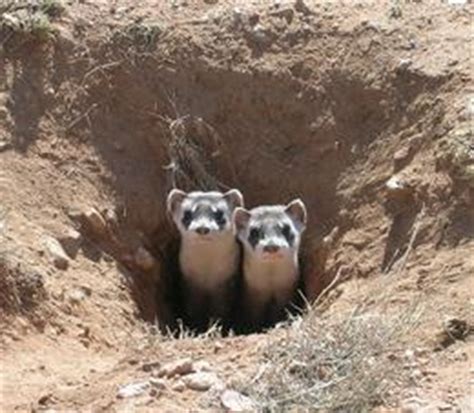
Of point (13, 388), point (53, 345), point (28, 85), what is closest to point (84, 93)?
point (28, 85)

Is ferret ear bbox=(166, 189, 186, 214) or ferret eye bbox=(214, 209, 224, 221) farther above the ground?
ferret ear bbox=(166, 189, 186, 214)

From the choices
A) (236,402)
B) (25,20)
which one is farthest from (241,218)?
(236,402)

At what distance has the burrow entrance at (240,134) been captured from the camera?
24.5 feet

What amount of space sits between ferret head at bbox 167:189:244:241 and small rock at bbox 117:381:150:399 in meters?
2.47

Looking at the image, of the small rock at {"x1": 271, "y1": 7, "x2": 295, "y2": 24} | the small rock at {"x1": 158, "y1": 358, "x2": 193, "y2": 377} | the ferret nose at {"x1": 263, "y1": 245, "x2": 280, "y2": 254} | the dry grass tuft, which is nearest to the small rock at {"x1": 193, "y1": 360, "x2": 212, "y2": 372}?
the small rock at {"x1": 158, "y1": 358, "x2": 193, "y2": 377}

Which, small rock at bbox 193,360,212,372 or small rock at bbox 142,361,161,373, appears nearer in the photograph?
small rock at bbox 193,360,212,372

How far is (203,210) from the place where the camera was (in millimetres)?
7535

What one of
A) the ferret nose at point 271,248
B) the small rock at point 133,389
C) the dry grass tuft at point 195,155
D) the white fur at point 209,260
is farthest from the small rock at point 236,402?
the dry grass tuft at point 195,155

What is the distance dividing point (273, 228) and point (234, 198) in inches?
15.1

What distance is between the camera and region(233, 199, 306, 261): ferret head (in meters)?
7.31

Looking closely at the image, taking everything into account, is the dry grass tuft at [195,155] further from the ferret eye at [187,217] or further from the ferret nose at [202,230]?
the ferret nose at [202,230]

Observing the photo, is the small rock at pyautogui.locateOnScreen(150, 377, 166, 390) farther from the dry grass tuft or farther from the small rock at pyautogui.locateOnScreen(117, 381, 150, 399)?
the dry grass tuft

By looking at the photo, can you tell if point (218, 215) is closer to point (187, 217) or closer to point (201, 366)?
point (187, 217)

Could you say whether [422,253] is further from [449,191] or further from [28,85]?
[28,85]
